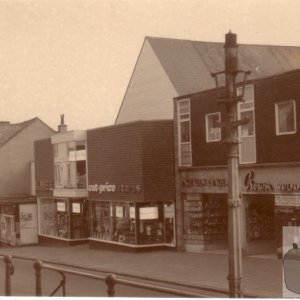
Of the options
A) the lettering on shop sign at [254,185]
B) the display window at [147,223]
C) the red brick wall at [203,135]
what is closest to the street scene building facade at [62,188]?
the display window at [147,223]

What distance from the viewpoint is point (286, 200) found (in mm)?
18828

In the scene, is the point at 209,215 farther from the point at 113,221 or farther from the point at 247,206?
the point at 113,221

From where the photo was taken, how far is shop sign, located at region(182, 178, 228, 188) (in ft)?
70.1

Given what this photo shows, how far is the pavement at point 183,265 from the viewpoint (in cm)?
1583

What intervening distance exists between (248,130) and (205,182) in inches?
109

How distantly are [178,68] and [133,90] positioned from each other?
2.39m

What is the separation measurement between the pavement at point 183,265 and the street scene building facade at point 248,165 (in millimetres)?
886

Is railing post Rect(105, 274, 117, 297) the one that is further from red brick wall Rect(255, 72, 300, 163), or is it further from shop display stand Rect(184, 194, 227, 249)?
shop display stand Rect(184, 194, 227, 249)

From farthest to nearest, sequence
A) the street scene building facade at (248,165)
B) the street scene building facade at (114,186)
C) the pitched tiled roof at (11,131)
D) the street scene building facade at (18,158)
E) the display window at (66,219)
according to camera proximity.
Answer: the street scene building facade at (18,158) < the pitched tiled roof at (11,131) < the display window at (66,219) < the street scene building facade at (114,186) < the street scene building facade at (248,165)

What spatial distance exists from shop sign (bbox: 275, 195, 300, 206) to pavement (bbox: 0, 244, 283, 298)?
157 cm

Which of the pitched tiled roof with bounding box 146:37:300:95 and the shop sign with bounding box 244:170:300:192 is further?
the pitched tiled roof with bounding box 146:37:300:95

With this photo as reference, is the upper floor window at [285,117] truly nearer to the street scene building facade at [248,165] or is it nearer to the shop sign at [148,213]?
the street scene building facade at [248,165]

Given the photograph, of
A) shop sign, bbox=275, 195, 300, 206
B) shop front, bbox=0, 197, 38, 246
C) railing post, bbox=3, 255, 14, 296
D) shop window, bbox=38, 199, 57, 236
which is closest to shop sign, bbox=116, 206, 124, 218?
shop window, bbox=38, 199, 57, 236

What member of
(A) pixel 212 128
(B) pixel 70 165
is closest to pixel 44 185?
(B) pixel 70 165
